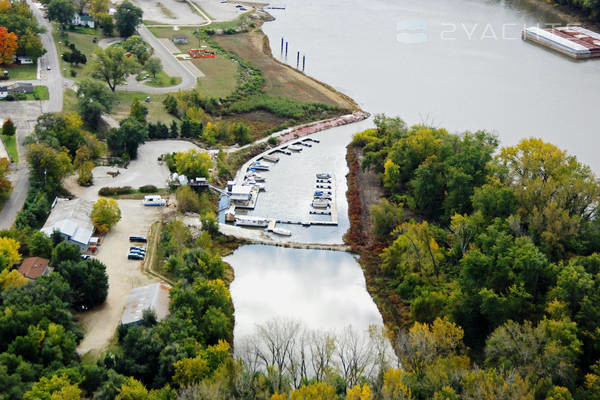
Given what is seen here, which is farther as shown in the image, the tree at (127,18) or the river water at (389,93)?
the tree at (127,18)

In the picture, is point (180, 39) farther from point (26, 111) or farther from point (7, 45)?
point (26, 111)

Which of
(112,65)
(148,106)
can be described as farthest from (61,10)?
(148,106)

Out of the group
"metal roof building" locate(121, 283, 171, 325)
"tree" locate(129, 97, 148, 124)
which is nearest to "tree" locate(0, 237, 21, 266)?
"metal roof building" locate(121, 283, 171, 325)

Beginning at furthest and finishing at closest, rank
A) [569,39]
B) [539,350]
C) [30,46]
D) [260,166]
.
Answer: [569,39]
[30,46]
[260,166]
[539,350]

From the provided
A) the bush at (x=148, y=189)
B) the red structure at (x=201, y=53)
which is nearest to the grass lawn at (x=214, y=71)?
the red structure at (x=201, y=53)

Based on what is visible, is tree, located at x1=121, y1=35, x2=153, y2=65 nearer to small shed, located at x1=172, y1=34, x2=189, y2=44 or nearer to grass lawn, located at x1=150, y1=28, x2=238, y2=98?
grass lawn, located at x1=150, y1=28, x2=238, y2=98

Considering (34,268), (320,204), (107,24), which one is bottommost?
(320,204)

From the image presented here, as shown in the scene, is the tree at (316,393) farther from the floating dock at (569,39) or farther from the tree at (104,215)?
the floating dock at (569,39)
